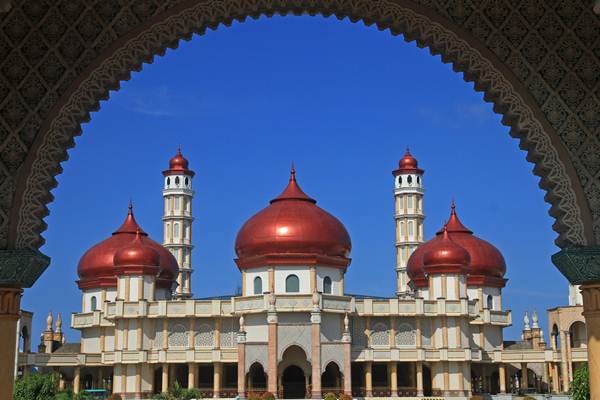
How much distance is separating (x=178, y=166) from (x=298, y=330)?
15169 mm

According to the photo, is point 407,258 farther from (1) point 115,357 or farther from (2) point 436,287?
(1) point 115,357

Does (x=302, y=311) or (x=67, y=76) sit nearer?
(x=67, y=76)

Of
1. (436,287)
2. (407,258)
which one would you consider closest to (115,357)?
(436,287)

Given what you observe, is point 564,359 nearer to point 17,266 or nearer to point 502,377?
point 502,377

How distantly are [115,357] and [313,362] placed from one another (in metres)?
7.63

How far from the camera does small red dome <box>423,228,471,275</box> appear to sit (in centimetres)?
3234

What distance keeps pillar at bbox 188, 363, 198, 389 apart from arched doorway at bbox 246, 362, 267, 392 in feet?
6.80

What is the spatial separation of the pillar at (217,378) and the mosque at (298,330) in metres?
0.04

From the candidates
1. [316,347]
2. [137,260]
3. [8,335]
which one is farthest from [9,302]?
[137,260]

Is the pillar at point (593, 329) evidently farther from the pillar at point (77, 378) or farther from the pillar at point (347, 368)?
the pillar at point (77, 378)

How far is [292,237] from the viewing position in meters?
30.6

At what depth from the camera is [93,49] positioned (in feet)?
20.9

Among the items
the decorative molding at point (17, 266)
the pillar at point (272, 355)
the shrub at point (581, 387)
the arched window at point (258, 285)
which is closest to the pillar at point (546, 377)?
the pillar at point (272, 355)

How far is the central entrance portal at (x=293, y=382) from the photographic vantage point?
3083 cm
